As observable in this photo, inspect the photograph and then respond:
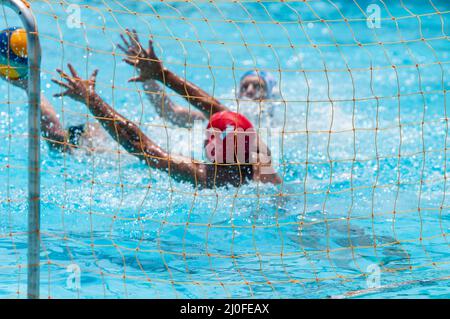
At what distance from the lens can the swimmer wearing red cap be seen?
3984mm

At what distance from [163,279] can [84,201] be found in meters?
1.34

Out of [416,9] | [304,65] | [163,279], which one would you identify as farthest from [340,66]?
[163,279]

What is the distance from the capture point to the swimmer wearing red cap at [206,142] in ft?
13.1

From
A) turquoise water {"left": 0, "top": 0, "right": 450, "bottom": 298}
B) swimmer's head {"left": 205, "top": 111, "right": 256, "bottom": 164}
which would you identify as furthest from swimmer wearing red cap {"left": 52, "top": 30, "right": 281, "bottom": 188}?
turquoise water {"left": 0, "top": 0, "right": 450, "bottom": 298}

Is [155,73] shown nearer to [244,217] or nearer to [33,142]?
[244,217]

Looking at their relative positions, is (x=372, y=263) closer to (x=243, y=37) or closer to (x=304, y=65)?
(x=304, y=65)

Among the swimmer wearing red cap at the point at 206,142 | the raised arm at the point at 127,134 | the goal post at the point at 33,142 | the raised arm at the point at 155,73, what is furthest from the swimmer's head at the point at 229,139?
the goal post at the point at 33,142

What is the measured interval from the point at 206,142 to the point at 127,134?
0.50 metres

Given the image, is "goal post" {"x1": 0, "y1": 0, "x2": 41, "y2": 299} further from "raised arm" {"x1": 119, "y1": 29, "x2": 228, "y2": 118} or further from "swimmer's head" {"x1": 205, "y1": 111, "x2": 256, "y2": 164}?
"raised arm" {"x1": 119, "y1": 29, "x2": 228, "y2": 118}

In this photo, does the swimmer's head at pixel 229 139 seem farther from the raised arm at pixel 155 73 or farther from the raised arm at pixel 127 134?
the raised arm at pixel 155 73

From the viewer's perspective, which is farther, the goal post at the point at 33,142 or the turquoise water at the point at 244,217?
the turquoise water at the point at 244,217

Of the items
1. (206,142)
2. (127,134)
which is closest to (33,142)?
(127,134)

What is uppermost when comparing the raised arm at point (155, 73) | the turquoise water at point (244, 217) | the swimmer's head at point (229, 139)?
the raised arm at point (155, 73)
